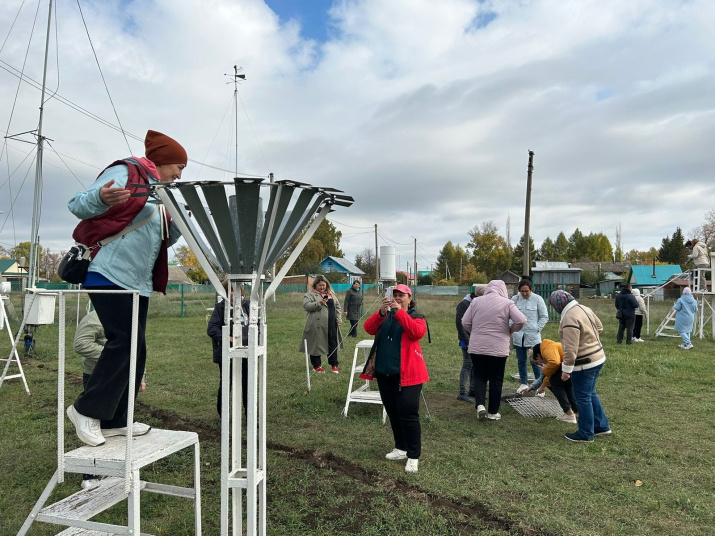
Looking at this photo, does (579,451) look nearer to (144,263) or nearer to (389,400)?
(389,400)

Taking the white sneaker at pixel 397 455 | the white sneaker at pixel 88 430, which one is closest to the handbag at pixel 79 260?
the white sneaker at pixel 88 430

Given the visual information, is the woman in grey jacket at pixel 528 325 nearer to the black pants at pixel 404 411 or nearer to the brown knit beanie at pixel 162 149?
the black pants at pixel 404 411

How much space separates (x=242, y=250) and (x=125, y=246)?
669mm

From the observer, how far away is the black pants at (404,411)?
4.84 meters

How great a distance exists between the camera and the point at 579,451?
545cm

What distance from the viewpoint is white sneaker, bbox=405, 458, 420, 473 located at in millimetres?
4727

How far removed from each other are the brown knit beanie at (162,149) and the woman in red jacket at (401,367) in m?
2.60

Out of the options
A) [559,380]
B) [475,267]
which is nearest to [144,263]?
[559,380]

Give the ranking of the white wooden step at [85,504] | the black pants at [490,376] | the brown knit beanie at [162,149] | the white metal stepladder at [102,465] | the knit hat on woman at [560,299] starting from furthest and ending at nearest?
1. the black pants at [490,376]
2. the knit hat on woman at [560,299]
3. the brown knit beanie at [162,149]
4. the white wooden step at [85,504]
5. the white metal stepladder at [102,465]

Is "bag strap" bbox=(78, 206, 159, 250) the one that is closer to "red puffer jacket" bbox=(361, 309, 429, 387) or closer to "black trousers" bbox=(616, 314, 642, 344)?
"red puffer jacket" bbox=(361, 309, 429, 387)

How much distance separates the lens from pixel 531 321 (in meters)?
8.23

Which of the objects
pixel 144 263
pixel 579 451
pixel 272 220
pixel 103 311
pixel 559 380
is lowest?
pixel 579 451

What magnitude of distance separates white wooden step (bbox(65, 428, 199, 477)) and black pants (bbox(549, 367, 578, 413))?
5.33 metres

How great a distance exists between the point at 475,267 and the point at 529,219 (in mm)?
49098
